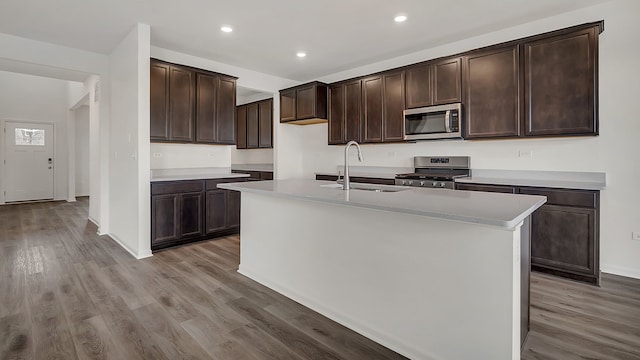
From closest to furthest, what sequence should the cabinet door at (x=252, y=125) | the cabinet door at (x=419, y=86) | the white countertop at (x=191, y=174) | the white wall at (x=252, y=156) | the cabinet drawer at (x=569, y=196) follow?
1. the cabinet drawer at (x=569, y=196)
2. the cabinet door at (x=419, y=86)
3. the white countertop at (x=191, y=174)
4. the cabinet door at (x=252, y=125)
5. the white wall at (x=252, y=156)

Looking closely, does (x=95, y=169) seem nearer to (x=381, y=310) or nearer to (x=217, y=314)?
(x=217, y=314)

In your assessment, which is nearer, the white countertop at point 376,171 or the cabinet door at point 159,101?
the cabinet door at point 159,101

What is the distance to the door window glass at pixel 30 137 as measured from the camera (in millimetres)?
7500

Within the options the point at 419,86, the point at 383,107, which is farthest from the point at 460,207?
the point at 383,107

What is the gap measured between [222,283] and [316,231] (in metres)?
1.13

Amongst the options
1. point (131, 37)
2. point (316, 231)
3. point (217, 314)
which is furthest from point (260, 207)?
point (131, 37)

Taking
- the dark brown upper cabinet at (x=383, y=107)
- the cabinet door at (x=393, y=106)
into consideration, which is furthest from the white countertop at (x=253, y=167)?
the cabinet door at (x=393, y=106)

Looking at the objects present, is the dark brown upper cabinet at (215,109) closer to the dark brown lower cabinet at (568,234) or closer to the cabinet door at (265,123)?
the cabinet door at (265,123)

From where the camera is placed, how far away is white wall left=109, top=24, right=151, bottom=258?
3.57 metres

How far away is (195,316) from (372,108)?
11.7ft

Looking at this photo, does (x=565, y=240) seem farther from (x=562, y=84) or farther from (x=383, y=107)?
(x=383, y=107)

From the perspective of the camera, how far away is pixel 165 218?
3891 millimetres

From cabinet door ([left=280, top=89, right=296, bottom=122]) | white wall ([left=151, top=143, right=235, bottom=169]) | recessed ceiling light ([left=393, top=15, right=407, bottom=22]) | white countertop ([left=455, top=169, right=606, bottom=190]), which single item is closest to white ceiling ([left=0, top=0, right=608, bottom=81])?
recessed ceiling light ([left=393, top=15, right=407, bottom=22])

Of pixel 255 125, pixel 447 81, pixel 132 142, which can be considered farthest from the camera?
pixel 255 125
